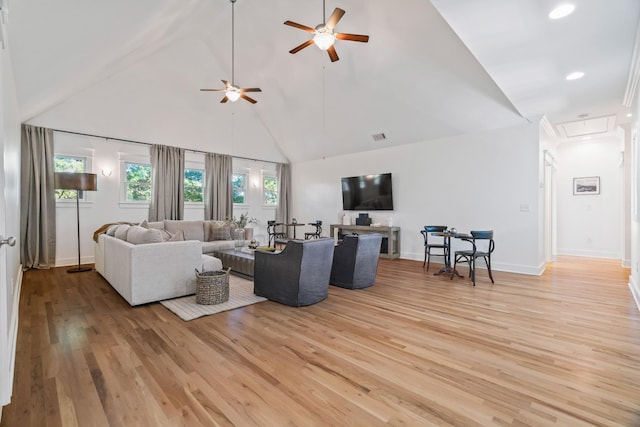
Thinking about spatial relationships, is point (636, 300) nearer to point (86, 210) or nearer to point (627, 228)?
point (627, 228)

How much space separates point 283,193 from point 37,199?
5885 millimetres

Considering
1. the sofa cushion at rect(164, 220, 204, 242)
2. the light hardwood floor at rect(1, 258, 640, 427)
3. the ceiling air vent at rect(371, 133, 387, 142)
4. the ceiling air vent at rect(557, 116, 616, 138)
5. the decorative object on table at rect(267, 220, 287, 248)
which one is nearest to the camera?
the light hardwood floor at rect(1, 258, 640, 427)

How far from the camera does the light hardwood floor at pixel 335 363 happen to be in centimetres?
172

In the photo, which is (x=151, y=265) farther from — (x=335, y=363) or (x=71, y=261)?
(x=71, y=261)

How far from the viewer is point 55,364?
7.31 ft

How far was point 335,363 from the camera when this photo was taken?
7.47ft

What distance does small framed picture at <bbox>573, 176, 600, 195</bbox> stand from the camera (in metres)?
7.23

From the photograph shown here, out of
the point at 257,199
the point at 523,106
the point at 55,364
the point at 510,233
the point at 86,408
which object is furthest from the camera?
Result: the point at 257,199

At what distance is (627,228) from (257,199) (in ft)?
28.8

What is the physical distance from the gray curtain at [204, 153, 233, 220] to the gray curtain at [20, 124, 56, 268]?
10.1 ft

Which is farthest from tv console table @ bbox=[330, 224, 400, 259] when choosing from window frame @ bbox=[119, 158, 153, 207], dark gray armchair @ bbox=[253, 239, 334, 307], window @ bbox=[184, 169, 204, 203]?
window frame @ bbox=[119, 158, 153, 207]

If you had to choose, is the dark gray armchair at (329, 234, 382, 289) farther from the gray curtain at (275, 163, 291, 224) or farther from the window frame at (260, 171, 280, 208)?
the gray curtain at (275, 163, 291, 224)

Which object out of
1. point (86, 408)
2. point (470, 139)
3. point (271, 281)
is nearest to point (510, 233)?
point (470, 139)

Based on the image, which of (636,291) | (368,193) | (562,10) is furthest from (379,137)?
(636,291)
